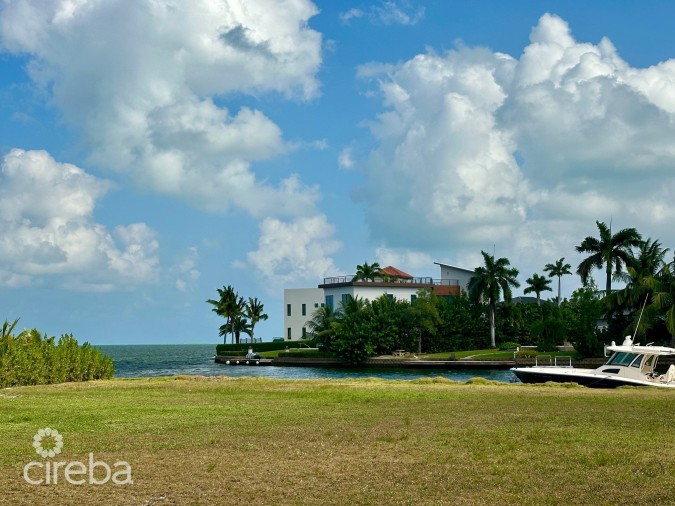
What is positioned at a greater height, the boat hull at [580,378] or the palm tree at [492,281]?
the palm tree at [492,281]

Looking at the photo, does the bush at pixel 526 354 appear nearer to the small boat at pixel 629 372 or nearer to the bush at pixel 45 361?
the small boat at pixel 629 372

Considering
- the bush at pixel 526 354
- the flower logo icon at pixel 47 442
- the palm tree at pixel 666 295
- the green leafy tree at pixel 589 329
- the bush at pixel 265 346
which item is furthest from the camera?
the bush at pixel 265 346

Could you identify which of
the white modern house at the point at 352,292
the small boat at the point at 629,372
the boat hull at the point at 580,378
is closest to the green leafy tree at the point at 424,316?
the white modern house at the point at 352,292

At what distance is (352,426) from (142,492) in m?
7.25

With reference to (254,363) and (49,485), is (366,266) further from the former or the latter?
(49,485)

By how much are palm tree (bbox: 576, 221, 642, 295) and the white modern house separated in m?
25.5

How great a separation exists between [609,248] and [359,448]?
7414 cm

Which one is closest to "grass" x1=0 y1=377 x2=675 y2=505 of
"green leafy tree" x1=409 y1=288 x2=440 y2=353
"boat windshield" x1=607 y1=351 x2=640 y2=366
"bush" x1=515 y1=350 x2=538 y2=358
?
"boat windshield" x1=607 y1=351 x2=640 y2=366

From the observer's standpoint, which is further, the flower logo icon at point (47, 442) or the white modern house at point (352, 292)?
the white modern house at point (352, 292)

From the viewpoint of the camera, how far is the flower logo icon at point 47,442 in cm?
1498

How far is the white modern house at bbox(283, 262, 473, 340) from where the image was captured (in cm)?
10569

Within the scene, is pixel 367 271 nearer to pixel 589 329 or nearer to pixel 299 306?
pixel 299 306

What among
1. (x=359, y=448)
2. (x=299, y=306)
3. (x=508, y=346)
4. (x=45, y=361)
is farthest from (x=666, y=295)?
(x=359, y=448)

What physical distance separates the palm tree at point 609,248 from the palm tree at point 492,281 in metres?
14.8
